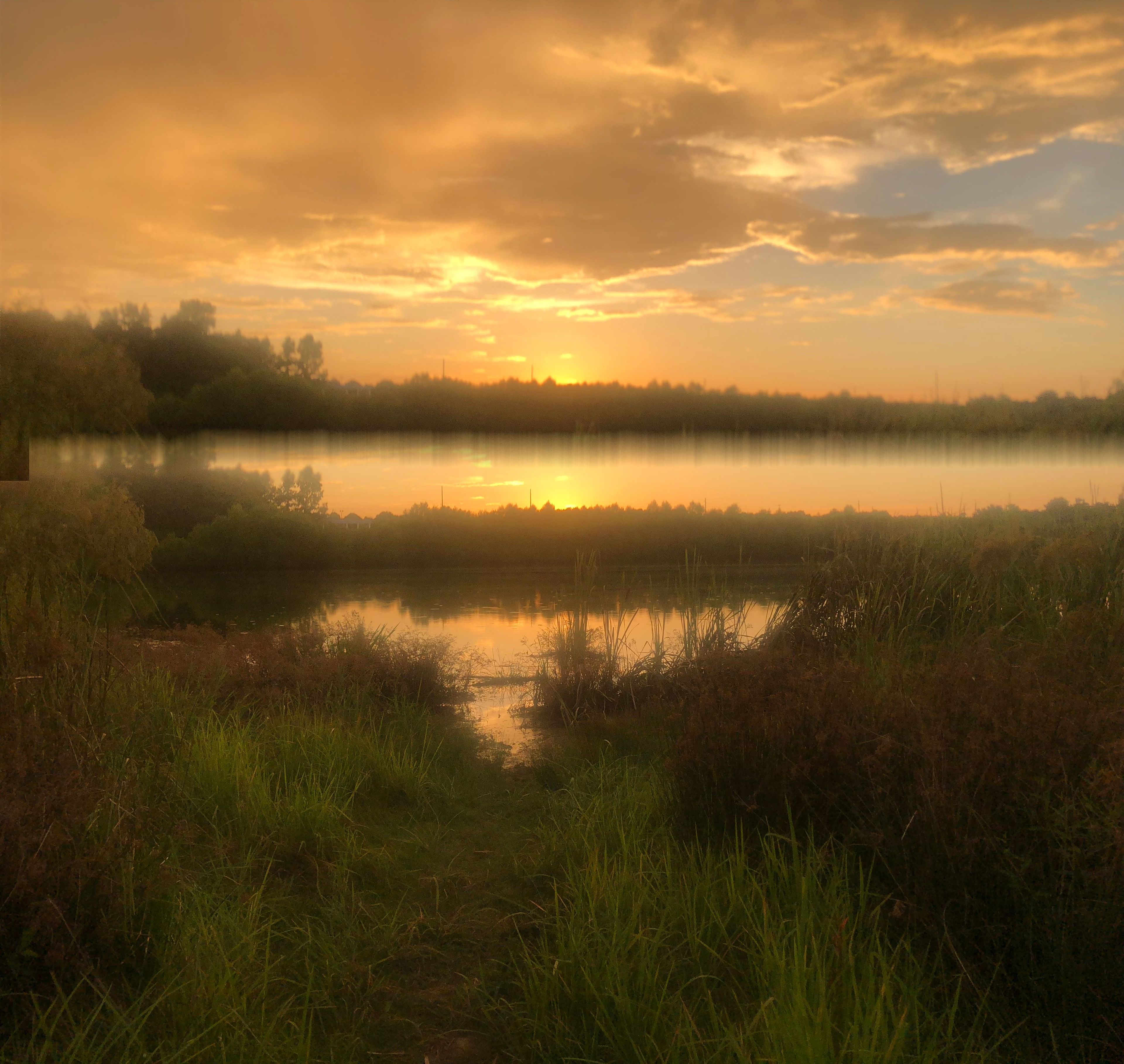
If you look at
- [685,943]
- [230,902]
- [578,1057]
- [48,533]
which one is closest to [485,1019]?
[578,1057]

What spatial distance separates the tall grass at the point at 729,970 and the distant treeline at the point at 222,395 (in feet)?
16.7

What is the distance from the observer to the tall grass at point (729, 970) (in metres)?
2.31

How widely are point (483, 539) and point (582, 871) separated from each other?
88.7 feet

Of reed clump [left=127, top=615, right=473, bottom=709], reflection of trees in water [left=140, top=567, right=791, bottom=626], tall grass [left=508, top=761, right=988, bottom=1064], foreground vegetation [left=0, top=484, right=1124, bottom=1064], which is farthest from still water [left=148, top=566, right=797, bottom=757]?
tall grass [left=508, top=761, right=988, bottom=1064]

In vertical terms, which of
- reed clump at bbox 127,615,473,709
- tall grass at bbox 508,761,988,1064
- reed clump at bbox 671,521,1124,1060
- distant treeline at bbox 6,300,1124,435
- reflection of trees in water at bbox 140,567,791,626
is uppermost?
distant treeline at bbox 6,300,1124,435

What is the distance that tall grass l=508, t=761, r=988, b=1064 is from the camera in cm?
231

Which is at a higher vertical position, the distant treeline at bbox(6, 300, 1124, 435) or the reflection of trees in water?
the distant treeline at bbox(6, 300, 1124, 435)

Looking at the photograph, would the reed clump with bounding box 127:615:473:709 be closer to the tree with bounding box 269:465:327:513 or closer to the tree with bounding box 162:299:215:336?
the tree with bounding box 162:299:215:336

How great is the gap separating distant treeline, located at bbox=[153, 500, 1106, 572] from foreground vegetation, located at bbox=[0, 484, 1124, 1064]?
34.8 feet

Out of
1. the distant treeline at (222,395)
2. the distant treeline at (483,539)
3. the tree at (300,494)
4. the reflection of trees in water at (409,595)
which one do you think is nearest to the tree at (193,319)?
the distant treeline at (222,395)

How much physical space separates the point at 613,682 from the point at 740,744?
4872 millimetres

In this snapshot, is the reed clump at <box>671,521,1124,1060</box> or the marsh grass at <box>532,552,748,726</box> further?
the marsh grass at <box>532,552,748,726</box>

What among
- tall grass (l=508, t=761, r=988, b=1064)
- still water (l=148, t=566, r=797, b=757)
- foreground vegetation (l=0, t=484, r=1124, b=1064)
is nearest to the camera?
tall grass (l=508, t=761, r=988, b=1064)

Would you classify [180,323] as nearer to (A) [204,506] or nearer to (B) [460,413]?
(B) [460,413]
